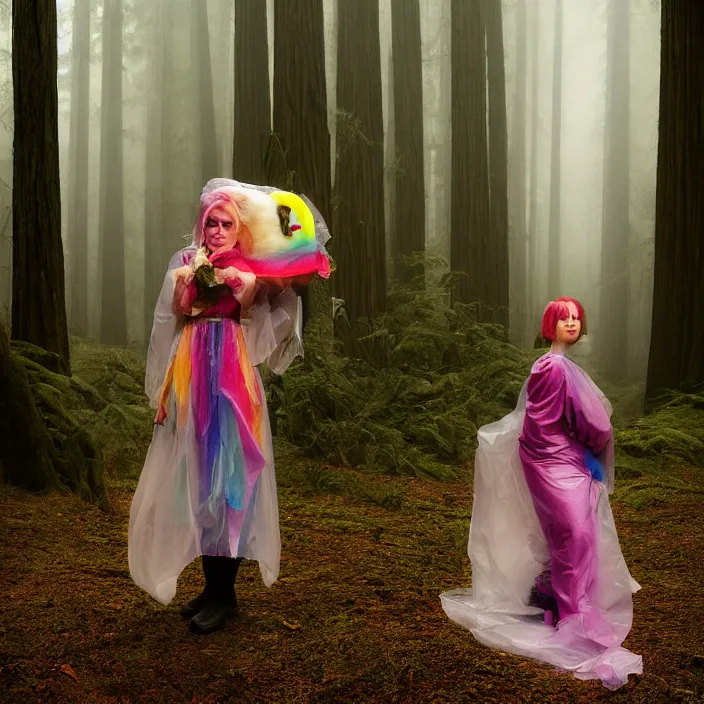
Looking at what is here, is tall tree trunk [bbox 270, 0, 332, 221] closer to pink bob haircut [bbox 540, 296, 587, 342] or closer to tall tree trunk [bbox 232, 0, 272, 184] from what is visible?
tall tree trunk [bbox 232, 0, 272, 184]

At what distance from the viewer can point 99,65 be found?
64.1 ft

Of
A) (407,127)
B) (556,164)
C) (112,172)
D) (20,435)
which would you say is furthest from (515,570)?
(556,164)

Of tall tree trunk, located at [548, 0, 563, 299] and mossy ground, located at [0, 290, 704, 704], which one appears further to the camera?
tall tree trunk, located at [548, 0, 563, 299]

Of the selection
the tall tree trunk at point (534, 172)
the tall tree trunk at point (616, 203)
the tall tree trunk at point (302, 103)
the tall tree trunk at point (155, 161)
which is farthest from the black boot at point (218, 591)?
the tall tree trunk at point (534, 172)

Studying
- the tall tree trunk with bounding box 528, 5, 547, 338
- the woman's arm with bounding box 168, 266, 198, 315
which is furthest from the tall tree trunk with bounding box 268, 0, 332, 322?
the tall tree trunk with bounding box 528, 5, 547, 338

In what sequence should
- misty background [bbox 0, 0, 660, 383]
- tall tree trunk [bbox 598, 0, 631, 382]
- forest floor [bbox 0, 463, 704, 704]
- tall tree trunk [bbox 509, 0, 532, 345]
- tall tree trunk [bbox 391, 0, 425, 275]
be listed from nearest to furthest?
forest floor [bbox 0, 463, 704, 704]
tall tree trunk [bbox 391, 0, 425, 275]
misty background [bbox 0, 0, 660, 383]
tall tree trunk [bbox 598, 0, 631, 382]
tall tree trunk [bbox 509, 0, 532, 345]

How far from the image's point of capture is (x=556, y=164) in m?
22.8

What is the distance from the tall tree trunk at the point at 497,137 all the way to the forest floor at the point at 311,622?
7.38 m

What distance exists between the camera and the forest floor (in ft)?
9.64

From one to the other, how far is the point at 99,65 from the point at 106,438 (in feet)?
50.9

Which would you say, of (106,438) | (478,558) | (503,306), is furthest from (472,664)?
(503,306)

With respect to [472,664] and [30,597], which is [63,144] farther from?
[472,664]

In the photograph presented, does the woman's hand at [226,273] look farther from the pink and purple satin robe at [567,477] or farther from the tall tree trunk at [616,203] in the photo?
the tall tree trunk at [616,203]

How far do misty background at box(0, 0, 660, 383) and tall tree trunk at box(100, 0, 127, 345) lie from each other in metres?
0.03
